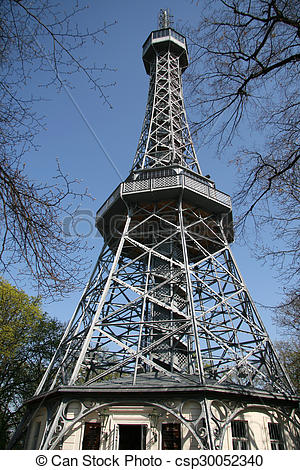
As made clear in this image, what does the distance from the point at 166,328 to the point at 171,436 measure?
12.9 ft

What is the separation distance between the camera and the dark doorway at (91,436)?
9586mm

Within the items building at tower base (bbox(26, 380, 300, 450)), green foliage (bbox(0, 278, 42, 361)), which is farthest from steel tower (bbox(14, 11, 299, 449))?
green foliage (bbox(0, 278, 42, 361))

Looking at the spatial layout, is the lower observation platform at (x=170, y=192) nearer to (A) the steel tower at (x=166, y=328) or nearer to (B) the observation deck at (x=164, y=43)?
(A) the steel tower at (x=166, y=328)

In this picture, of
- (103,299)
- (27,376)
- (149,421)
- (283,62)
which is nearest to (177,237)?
(103,299)

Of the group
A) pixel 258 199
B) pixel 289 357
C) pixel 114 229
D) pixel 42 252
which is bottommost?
pixel 42 252

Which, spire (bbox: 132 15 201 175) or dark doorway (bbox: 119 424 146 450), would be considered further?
spire (bbox: 132 15 201 175)

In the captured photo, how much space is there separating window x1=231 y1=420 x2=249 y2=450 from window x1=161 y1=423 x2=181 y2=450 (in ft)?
5.81

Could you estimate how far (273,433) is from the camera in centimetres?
1062

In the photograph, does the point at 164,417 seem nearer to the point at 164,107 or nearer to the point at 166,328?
the point at 166,328

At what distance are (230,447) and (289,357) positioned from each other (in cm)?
2011

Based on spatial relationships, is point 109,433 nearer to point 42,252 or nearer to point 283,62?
point 42,252

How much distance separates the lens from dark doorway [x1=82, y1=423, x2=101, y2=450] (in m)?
9.59

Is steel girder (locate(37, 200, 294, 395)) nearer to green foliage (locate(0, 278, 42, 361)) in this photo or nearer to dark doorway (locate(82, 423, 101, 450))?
dark doorway (locate(82, 423, 101, 450))

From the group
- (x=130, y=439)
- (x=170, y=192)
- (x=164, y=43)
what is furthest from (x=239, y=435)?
(x=164, y=43)
